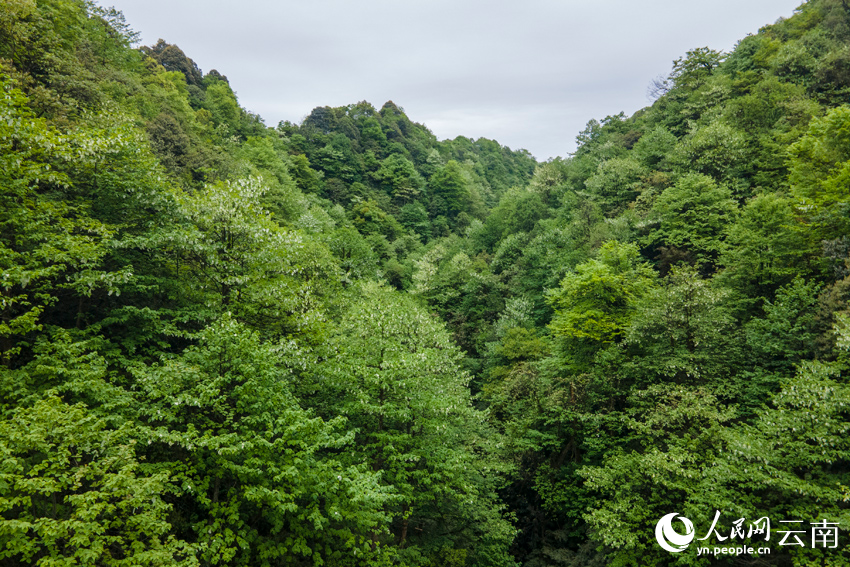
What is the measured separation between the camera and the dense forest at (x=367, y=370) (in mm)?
8969

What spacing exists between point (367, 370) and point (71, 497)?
8241 millimetres

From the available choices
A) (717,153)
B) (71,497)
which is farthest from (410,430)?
(717,153)

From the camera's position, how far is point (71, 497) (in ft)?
20.7

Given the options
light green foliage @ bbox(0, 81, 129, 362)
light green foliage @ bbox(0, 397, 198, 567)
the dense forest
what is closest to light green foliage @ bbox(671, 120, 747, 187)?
the dense forest

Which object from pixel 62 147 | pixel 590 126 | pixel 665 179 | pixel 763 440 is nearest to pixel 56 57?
pixel 62 147

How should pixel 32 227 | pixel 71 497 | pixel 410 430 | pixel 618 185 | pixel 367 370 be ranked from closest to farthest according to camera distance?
pixel 71 497 < pixel 32 227 < pixel 367 370 < pixel 410 430 < pixel 618 185

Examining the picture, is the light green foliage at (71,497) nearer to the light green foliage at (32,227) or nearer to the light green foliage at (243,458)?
the light green foliage at (243,458)

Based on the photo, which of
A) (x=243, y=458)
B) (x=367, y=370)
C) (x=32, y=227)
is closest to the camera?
(x=243, y=458)

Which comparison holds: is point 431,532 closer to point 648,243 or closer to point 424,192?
point 648,243

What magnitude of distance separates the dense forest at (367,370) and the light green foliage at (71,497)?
70 mm

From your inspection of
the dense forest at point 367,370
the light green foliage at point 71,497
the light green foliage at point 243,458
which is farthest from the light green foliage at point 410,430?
the light green foliage at point 71,497

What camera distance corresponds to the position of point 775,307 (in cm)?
1574

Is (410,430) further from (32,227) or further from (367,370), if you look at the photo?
(32,227)

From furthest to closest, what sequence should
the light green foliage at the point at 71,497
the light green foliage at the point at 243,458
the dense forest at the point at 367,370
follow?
the dense forest at the point at 367,370 < the light green foliage at the point at 243,458 < the light green foliage at the point at 71,497
